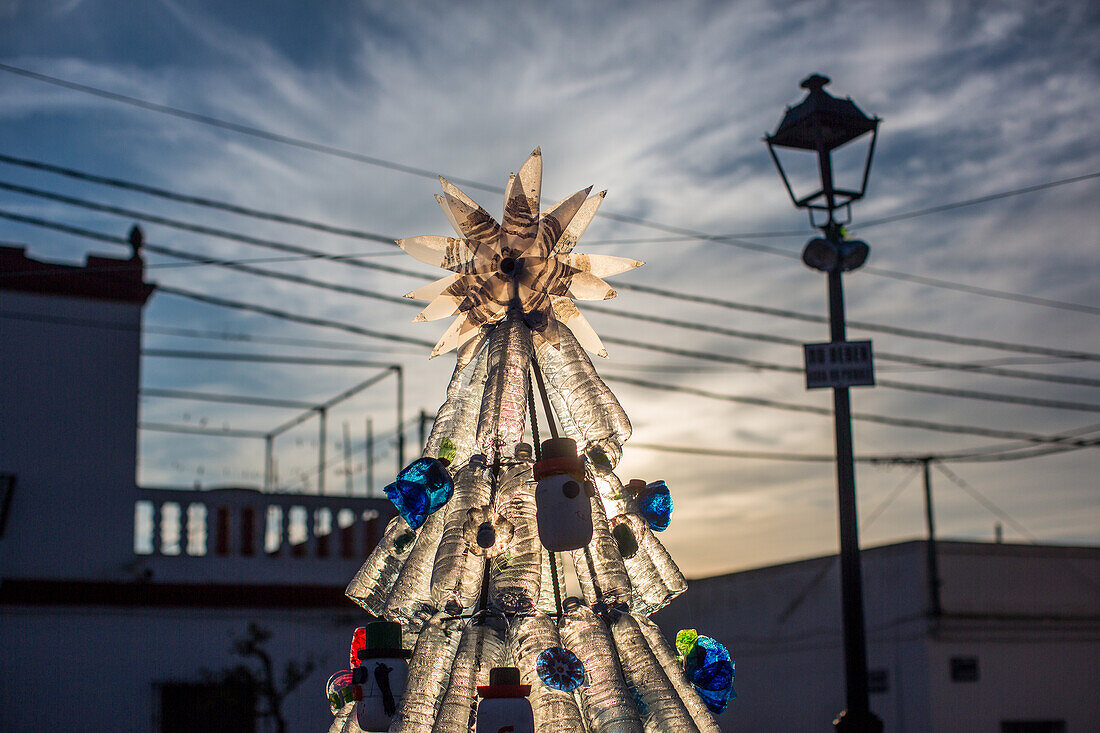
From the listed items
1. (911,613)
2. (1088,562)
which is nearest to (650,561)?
(911,613)

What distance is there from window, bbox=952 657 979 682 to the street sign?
992 centimetres

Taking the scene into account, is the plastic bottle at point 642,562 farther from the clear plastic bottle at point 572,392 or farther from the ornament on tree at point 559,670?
the ornament on tree at point 559,670

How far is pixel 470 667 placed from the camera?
16.3 feet

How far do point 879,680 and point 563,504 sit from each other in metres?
15.2

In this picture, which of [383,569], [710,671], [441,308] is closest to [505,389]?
[441,308]

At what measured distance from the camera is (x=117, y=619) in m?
11.8

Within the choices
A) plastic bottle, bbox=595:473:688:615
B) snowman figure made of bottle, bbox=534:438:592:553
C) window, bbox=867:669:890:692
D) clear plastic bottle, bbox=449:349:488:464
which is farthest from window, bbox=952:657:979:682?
snowman figure made of bottle, bbox=534:438:592:553

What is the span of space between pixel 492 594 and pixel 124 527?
8568mm

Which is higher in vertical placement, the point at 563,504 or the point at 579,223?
the point at 579,223

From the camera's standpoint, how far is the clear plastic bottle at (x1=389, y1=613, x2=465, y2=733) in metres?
5.01

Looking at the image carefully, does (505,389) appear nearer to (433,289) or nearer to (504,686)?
(433,289)

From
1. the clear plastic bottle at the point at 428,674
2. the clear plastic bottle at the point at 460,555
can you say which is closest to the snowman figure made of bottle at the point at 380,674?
the clear plastic bottle at the point at 428,674

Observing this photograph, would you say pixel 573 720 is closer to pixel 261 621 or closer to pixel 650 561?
pixel 650 561

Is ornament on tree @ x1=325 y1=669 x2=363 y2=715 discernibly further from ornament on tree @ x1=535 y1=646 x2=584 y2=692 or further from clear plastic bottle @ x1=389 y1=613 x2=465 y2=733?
ornament on tree @ x1=535 y1=646 x2=584 y2=692
